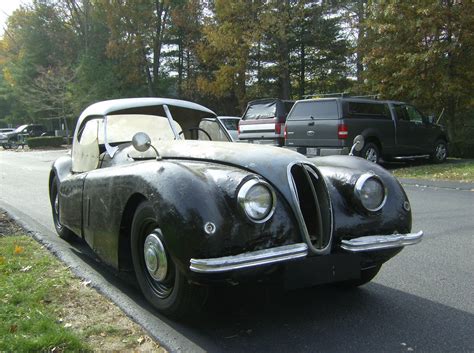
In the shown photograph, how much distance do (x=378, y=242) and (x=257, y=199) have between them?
0.96 metres

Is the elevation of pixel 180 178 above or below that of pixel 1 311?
above

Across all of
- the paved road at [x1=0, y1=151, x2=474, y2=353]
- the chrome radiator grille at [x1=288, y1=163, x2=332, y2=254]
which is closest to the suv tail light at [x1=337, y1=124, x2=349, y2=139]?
the paved road at [x1=0, y1=151, x2=474, y2=353]

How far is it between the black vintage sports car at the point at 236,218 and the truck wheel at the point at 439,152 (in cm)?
1231

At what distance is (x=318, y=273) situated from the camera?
321cm

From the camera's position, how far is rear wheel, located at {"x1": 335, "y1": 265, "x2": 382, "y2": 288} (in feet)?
13.3

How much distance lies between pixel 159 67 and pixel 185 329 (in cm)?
3731

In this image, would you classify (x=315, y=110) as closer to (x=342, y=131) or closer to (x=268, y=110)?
(x=342, y=131)

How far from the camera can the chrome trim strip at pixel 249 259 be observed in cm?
288

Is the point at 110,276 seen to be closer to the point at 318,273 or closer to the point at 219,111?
the point at 318,273

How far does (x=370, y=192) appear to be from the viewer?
3639 mm

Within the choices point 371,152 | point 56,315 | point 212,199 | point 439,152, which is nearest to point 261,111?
point 371,152

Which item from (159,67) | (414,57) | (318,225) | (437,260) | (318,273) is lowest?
(437,260)

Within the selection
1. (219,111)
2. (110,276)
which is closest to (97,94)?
(219,111)

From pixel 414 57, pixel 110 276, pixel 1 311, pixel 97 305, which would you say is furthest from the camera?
pixel 414 57
